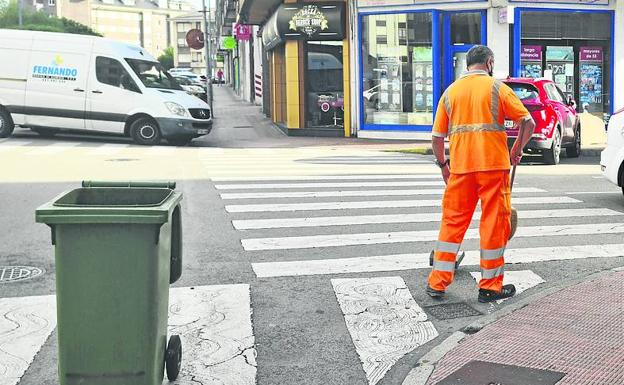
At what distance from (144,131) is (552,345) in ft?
55.2

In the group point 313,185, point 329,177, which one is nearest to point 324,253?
point 313,185

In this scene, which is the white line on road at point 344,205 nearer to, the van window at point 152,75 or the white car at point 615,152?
the white car at point 615,152

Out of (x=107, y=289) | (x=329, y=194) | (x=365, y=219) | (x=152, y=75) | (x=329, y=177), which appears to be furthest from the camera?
(x=152, y=75)

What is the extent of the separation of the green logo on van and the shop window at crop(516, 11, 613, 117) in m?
11.7

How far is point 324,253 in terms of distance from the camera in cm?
777

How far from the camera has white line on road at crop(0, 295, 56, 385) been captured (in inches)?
189

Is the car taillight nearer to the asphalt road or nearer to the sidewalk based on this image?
the asphalt road

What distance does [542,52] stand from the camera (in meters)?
23.1

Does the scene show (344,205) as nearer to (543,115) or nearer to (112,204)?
(112,204)

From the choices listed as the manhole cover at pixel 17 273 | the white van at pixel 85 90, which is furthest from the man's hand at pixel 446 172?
the white van at pixel 85 90

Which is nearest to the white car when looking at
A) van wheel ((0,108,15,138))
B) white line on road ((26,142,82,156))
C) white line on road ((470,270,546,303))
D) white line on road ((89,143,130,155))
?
white line on road ((470,270,546,303))

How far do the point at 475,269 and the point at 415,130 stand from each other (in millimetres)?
16132

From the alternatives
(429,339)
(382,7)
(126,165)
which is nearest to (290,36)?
(382,7)

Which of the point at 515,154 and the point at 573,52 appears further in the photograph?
the point at 573,52
